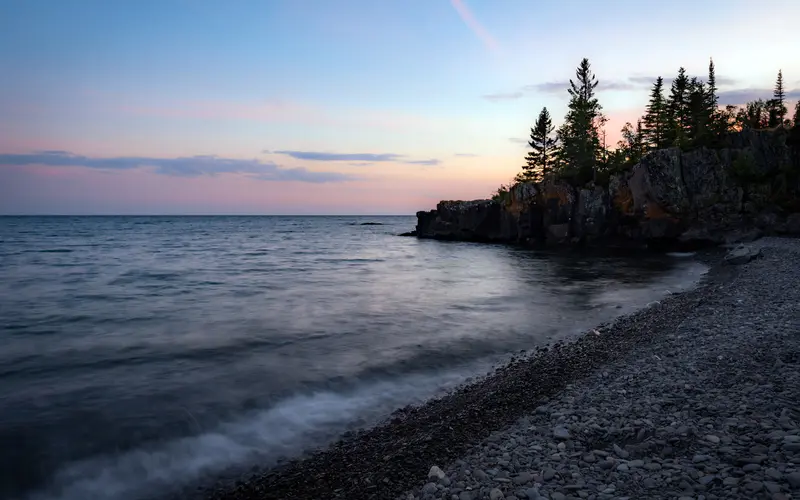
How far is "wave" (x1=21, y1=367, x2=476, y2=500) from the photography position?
7.72 m

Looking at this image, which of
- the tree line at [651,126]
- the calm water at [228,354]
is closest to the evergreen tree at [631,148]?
the tree line at [651,126]

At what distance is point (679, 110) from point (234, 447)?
83.5m

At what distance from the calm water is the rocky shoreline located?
1610 mm

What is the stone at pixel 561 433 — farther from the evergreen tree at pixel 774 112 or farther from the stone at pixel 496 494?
the evergreen tree at pixel 774 112

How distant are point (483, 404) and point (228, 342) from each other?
1135 centimetres

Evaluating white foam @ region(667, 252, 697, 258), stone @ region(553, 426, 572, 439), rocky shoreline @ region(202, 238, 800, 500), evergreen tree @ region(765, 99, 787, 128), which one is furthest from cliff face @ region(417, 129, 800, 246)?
stone @ region(553, 426, 572, 439)

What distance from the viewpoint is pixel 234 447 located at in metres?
8.96

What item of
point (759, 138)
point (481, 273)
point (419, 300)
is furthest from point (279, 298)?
point (759, 138)

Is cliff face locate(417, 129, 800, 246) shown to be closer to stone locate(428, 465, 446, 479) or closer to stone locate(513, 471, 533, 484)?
stone locate(513, 471, 533, 484)

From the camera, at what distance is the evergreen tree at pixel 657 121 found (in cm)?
7162

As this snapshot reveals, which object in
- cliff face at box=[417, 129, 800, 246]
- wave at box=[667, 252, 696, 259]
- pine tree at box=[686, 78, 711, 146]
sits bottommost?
wave at box=[667, 252, 696, 259]

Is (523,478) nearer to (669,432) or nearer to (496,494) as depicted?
(496,494)

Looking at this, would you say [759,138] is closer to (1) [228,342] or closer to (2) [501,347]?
(2) [501,347]

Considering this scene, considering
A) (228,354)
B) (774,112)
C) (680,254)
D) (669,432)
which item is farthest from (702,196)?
(228,354)
